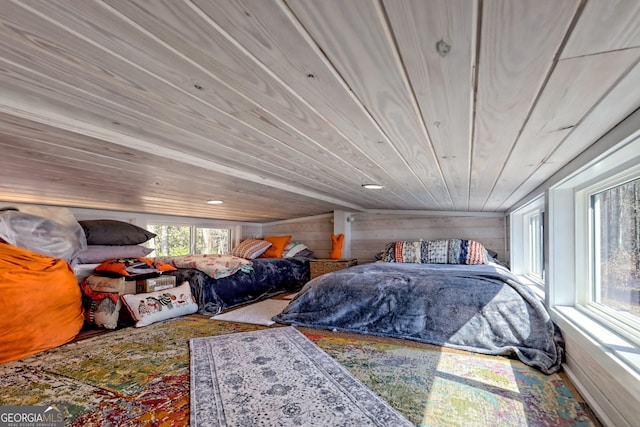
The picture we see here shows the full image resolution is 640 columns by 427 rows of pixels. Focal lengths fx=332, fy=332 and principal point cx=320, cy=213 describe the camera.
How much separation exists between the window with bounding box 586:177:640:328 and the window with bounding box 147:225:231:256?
180 inches

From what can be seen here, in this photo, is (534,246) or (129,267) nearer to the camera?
(129,267)

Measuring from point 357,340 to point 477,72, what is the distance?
2155mm

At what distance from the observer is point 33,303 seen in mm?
2217

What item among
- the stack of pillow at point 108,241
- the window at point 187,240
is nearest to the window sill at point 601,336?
the stack of pillow at point 108,241

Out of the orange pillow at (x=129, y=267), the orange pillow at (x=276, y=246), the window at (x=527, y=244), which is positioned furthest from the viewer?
the orange pillow at (x=276, y=246)

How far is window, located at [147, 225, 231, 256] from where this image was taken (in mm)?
4680

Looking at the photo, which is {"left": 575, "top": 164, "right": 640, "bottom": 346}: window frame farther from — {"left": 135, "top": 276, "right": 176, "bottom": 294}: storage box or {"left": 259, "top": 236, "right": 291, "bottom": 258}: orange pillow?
{"left": 259, "top": 236, "right": 291, "bottom": 258}: orange pillow

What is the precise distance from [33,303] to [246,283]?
2.07 metres

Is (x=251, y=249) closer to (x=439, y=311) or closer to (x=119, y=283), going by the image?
(x=119, y=283)

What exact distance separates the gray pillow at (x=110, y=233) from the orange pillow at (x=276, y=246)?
6.39 ft

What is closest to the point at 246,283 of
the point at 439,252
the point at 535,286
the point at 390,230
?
the point at 390,230

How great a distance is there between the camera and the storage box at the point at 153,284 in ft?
10.3

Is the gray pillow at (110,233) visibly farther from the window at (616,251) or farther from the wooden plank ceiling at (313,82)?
the window at (616,251)

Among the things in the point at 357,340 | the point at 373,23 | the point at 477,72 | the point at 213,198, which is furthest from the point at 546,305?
the point at 213,198
